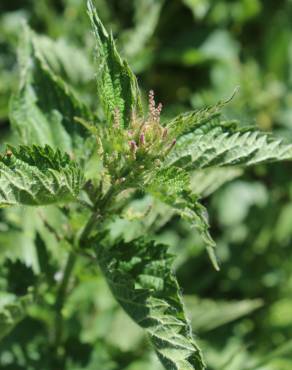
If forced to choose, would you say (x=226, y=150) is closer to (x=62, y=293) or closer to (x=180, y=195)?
(x=180, y=195)

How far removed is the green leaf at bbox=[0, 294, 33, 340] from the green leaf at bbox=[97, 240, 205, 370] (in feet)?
0.78

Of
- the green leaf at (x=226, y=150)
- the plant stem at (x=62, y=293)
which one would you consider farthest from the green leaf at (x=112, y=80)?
the plant stem at (x=62, y=293)

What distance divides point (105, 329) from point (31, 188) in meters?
1.12

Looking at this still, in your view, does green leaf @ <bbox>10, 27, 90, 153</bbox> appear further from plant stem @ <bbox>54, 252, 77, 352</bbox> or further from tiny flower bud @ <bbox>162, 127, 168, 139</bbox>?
tiny flower bud @ <bbox>162, 127, 168, 139</bbox>

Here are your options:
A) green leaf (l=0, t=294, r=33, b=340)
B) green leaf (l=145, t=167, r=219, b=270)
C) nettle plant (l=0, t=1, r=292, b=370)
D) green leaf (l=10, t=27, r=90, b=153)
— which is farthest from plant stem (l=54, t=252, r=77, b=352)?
green leaf (l=145, t=167, r=219, b=270)

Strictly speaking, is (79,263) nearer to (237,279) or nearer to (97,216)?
(97,216)

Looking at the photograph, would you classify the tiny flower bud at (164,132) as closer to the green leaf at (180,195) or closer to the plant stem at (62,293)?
the green leaf at (180,195)

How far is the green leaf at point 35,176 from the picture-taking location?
1.32 m

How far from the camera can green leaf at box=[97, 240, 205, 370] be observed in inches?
55.0

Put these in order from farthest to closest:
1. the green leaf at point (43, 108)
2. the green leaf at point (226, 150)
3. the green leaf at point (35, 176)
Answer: the green leaf at point (43, 108) < the green leaf at point (226, 150) < the green leaf at point (35, 176)

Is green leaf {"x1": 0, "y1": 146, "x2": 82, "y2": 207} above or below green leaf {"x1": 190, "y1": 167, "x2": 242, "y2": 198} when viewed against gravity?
below

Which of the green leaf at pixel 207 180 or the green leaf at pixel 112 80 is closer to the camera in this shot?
the green leaf at pixel 112 80

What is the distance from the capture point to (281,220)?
306 centimetres

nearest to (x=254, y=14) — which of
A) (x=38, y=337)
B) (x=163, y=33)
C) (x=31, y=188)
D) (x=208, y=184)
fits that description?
(x=163, y=33)
